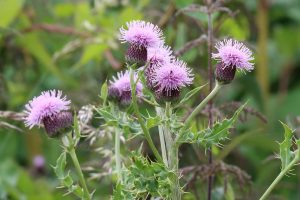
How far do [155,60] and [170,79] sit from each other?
0.06 metres

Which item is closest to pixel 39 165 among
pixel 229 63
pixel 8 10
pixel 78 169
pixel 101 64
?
pixel 101 64

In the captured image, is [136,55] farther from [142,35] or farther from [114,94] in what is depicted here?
[114,94]

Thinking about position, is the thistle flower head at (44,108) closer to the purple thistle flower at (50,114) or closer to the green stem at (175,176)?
the purple thistle flower at (50,114)

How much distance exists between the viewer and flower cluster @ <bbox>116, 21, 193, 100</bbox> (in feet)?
3.86

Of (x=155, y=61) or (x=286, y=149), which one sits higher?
(x=155, y=61)

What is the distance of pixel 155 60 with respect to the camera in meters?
1.22

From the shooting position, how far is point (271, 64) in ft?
12.4

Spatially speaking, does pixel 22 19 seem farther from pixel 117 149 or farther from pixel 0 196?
pixel 117 149

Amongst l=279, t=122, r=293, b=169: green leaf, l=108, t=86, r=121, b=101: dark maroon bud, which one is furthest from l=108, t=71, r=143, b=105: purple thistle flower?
l=279, t=122, r=293, b=169: green leaf

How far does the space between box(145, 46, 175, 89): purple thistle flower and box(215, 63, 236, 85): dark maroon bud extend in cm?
8

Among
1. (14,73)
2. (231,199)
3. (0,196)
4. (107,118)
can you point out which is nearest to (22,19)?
(14,73)

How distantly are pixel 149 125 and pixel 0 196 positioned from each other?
0.98 meters

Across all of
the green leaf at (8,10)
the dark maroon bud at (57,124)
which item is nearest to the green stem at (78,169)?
the dark maroon bud at (57,124)

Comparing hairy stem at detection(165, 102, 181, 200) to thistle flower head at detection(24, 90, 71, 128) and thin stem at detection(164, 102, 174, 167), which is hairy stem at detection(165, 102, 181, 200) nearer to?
thin stem at detection(164, 102, 174, 167)
